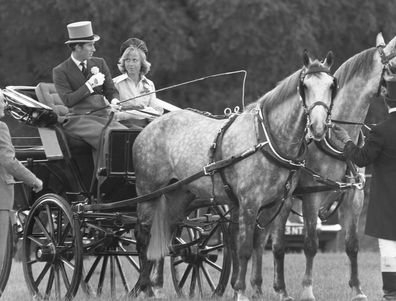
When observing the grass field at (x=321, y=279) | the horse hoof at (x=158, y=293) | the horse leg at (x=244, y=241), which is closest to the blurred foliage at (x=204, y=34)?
the grass field at (x=321, y=279)

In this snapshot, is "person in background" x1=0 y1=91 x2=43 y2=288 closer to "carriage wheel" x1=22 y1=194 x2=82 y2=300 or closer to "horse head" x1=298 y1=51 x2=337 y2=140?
"carriage wheel" x1=22 y1=194 x2=82 y2=300

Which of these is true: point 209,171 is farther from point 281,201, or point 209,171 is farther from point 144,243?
point 144,243

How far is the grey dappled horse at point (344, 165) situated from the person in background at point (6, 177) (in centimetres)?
229

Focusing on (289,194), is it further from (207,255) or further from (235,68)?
(235,68)

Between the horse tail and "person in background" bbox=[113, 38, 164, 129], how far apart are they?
0.95 meters

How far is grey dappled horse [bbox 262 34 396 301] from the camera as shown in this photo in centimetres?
1066

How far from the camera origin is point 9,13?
2272cm

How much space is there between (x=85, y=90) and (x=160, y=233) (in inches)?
59.0

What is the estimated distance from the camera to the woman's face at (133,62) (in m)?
11.7

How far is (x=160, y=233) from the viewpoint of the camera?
10781 mm

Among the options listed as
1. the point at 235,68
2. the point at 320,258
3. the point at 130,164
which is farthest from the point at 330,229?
the point at 130,164

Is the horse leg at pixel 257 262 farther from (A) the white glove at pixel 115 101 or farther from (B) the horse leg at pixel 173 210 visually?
(A) the white glove at pixel 115 101

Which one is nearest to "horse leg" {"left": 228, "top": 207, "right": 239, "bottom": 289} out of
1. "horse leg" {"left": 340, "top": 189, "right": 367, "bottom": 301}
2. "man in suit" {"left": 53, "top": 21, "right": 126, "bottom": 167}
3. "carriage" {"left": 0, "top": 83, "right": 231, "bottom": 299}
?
"carriage" {"left": 0, "top": 83, "right": 231, "bottom": 299}

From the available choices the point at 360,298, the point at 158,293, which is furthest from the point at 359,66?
the point at 158,293
